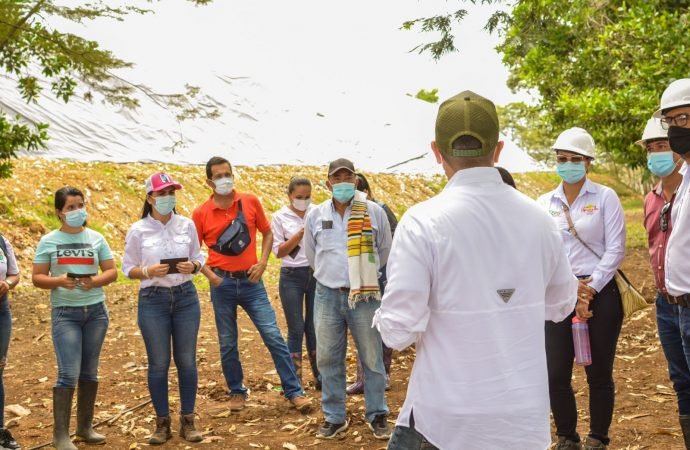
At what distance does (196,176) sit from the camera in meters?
27.5

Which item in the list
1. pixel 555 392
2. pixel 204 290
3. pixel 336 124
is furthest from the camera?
pixel 336 124

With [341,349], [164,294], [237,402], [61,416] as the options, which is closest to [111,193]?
[237,402]

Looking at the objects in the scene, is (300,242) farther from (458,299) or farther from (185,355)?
(458,299)

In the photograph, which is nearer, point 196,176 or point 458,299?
point 458,299

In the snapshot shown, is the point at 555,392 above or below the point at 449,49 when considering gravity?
below

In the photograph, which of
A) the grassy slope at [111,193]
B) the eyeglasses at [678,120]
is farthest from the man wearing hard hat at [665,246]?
the grassy slope at [111,193]

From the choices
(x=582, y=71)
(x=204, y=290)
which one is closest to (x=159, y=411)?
(x=204, y=290)

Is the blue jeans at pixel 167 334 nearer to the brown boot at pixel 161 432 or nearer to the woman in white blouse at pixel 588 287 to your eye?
the brown boot at pixel 161 432

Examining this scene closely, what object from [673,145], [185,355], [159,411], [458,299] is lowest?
[159,411]

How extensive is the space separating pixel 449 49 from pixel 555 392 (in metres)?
4.25

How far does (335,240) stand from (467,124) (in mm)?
3477

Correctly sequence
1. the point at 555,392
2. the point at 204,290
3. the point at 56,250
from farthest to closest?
the point at 204,290 → the point at 56,250 → the point at 555,392

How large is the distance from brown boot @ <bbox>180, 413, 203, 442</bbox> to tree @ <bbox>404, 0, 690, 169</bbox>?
4.93 meters

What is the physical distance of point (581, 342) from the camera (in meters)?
5.09
